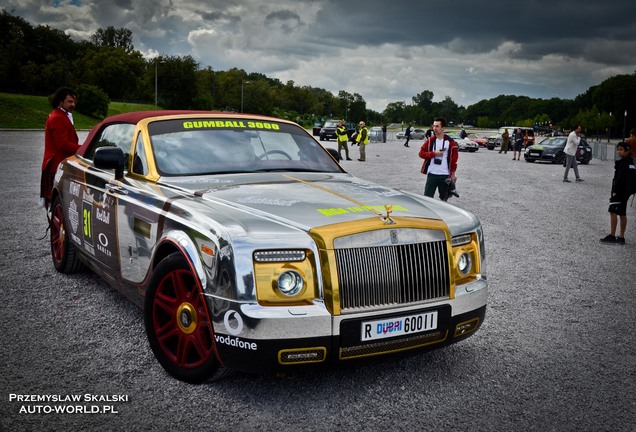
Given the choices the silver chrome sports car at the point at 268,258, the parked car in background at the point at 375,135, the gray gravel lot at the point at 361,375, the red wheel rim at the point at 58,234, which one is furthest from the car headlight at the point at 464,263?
the parked car in background at the point at 375,135

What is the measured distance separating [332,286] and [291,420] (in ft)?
2.54

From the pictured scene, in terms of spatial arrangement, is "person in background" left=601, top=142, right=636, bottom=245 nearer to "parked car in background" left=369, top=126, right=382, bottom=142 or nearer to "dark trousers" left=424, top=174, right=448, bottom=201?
"dark trousers" left=424, top=174, right=448, bottom=201

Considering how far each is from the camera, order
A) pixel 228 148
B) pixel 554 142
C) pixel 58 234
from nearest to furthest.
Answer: pixel 228 148
pixel 58 234
pixel 554 142

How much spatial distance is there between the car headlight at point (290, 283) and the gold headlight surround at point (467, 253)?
1072 mm

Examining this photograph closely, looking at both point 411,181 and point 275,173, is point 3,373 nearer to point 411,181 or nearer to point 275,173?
point 275,173

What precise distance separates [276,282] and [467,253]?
1.40 m

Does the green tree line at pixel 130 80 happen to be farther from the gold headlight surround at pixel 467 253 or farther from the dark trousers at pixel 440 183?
the gold headlight surround at pixel 467 253

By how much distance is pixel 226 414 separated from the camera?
3430 millimetres

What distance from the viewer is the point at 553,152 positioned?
108 ft

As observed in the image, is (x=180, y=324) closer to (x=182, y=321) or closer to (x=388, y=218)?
(x=182, y=321)

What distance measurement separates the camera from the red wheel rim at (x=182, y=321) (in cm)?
362

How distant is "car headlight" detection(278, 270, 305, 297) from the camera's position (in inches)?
131

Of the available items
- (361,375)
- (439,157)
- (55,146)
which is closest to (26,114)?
(55,146)

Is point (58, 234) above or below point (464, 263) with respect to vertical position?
below
